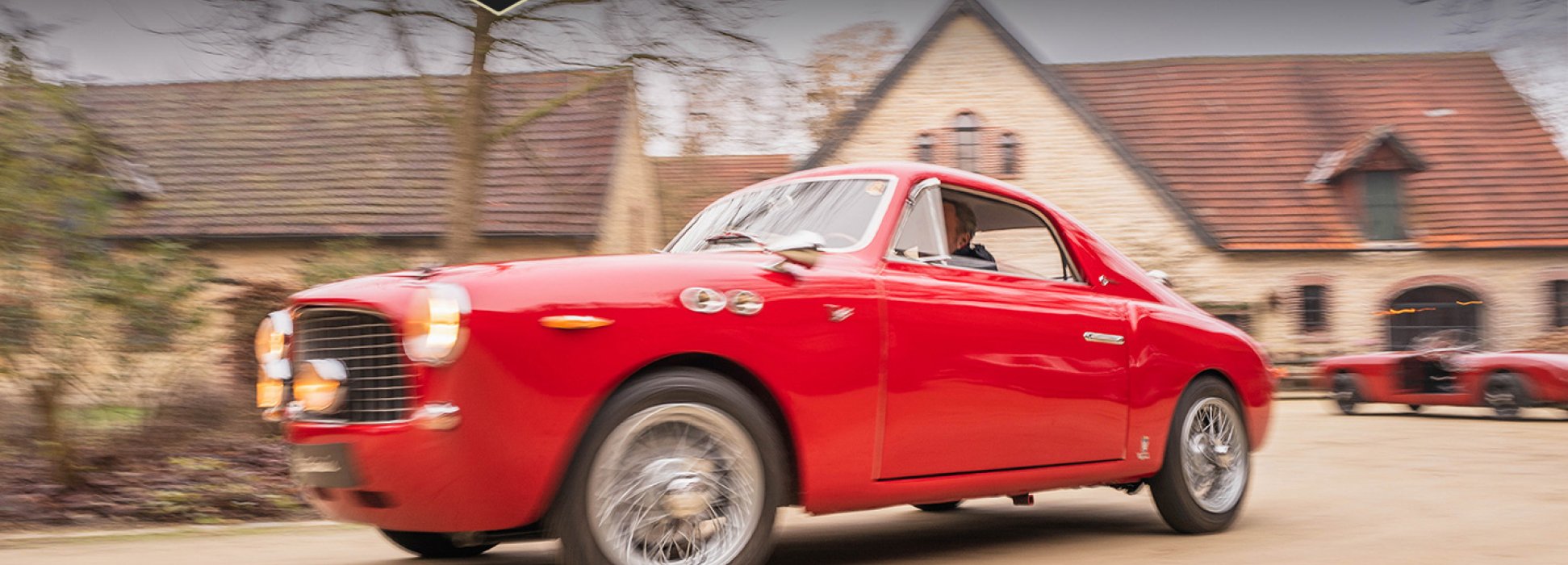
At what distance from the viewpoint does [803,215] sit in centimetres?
580

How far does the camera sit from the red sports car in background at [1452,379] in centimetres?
1747

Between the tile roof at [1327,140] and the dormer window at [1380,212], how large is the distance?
29 centimetres

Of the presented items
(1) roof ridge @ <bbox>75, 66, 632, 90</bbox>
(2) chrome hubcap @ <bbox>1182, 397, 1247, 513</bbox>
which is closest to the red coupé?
(2) chrome hubcap @ <bbox>1182, 397, 1247, 513</bbox>

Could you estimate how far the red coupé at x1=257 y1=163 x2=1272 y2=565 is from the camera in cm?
434

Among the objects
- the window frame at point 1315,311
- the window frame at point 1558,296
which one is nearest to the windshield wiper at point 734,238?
the window frame at point 1315,311

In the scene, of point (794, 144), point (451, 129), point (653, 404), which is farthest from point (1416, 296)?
point (653, 404)

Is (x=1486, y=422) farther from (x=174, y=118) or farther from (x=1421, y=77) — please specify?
(x=174, y=118)

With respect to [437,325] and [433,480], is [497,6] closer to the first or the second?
[437,325]

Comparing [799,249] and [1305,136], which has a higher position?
[1305,136]

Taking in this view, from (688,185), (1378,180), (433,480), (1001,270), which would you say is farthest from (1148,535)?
(1378,180)

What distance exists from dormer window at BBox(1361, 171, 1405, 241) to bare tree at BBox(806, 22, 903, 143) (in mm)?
11740

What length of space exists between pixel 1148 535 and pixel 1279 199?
29.3 metres

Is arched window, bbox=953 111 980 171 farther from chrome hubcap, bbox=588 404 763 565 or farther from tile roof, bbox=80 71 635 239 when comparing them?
chrome hubcap, bbox=588 404 763 565

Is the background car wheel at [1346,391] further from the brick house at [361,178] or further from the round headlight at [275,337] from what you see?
the round headlight at [275,337]
